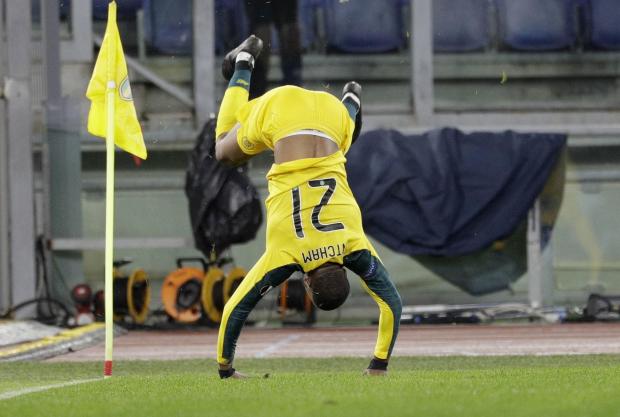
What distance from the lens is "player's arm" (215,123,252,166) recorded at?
9.62 meters

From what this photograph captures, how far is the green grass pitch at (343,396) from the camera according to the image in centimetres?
654

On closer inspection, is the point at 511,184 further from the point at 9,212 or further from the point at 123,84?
the point at 123,84

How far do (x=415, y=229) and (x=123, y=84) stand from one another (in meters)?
8.72

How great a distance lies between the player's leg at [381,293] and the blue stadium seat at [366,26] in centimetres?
1159

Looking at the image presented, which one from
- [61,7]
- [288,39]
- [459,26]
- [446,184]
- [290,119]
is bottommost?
[446,184]

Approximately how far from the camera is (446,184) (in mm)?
19500

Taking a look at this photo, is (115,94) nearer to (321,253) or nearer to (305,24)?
(321,253)

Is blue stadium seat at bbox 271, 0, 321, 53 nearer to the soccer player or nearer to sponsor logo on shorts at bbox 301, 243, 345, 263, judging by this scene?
the soccer player

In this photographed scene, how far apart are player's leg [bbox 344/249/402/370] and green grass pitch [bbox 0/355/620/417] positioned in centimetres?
35

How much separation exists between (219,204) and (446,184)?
311cm

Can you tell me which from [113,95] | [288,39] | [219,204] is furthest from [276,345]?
[288,39]

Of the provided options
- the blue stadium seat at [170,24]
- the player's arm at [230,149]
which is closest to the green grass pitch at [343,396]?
the player's arm at [230,149]

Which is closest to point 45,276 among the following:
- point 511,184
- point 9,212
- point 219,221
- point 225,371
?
point 9,212

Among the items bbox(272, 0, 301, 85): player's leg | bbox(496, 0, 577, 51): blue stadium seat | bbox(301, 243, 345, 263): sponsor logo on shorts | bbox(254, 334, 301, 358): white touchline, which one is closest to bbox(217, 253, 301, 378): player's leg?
bbox(301, 243, 345, 263): sponsor logo on shorts
